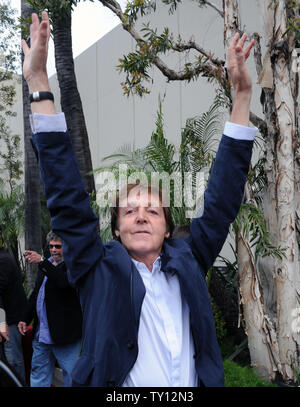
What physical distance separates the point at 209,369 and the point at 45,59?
1080mm

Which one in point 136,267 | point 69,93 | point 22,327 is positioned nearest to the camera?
point 136,267

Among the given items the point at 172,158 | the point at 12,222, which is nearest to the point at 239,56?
the point at 172,158

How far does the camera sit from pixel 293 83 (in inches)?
167

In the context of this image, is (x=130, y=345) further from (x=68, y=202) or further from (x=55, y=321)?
(x=55, y=321)

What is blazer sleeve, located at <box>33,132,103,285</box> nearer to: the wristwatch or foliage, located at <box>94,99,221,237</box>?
the wristwatch

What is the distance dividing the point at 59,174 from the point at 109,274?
1.15 feet

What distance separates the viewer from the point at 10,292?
13.8ft

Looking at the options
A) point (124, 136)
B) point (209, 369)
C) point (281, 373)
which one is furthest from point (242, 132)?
point (124, 136)

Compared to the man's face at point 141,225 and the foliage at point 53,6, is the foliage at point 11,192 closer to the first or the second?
the foliage at point 53,6

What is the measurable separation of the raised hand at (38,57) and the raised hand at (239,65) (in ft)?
2.04

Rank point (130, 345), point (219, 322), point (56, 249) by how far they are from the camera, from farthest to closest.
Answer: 1. point (219, 322)
2. point (56, 249)
3. point (130, 345)

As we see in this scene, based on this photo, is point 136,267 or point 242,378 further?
point 242,378

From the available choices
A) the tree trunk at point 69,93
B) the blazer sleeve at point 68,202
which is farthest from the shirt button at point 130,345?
the tree trunk at point 69,93

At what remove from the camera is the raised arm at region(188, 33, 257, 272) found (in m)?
1.55
